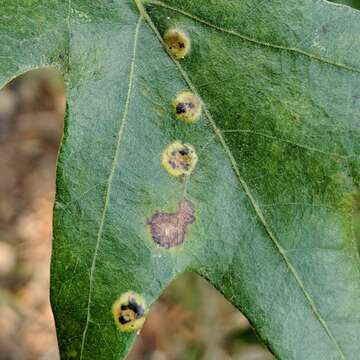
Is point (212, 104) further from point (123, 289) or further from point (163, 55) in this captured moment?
point (123, 289)

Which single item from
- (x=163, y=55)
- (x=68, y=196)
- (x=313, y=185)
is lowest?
(x=68, y=196)

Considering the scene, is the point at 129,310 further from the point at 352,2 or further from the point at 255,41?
the point at 352,2

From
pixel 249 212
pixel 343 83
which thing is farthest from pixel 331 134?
pixel 249 212

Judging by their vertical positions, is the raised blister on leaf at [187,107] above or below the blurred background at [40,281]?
above

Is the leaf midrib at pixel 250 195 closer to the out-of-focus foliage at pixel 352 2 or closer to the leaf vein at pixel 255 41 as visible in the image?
the leaf vein at pixel 255 41

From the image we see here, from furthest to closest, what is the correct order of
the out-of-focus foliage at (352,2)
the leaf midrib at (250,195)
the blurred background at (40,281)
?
1. the blurred background at (40,281)
2. the out-of-focus foliage at (352,2)
3. the leaf midrib at (250,195)

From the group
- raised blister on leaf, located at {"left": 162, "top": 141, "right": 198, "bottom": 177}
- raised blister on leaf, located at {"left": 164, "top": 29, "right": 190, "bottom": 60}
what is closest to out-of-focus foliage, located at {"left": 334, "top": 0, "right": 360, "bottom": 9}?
raised blister on leaf, located at {"left": 164, "top": 29, "right": 190, "bottom": 60}

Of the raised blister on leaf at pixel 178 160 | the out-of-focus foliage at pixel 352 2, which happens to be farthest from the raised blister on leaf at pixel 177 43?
the out-of-focus foliage at pixel 352 2
